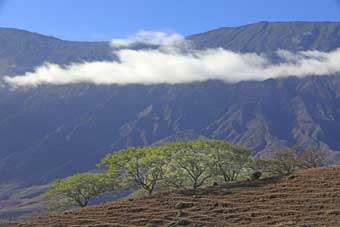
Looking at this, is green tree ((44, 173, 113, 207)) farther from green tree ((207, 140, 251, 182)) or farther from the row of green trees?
green tree ((207, 140, 251, 182))

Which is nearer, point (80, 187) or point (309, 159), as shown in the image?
point (80, 187)

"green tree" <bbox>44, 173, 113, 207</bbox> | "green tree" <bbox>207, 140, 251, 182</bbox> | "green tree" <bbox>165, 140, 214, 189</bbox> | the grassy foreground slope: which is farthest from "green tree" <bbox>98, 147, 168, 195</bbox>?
the grassy foreground slope

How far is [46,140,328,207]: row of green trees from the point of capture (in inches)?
3615

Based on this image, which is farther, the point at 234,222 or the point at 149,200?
the point at 149,200

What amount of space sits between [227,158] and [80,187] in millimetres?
24273

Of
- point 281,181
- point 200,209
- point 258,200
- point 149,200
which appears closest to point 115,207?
point 149,200

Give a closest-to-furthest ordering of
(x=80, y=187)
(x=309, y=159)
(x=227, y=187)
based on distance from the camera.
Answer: (x=227, y=187) → (x=80, y=187) → (x=309, y=159)

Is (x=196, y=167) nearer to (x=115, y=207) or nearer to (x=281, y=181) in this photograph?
(x=281, y=181)

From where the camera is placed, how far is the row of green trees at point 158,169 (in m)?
91.8

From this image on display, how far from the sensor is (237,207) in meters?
67.9

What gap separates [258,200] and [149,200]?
14.6 meters

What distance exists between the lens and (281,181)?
79.9 meters

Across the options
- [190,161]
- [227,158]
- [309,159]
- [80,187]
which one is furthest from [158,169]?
[309,159]

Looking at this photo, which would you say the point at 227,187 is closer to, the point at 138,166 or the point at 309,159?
the point at 138,166
